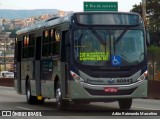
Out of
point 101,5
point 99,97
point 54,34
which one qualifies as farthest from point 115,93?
point 101,5

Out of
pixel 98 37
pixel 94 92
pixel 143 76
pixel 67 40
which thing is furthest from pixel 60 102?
pixel 143 76

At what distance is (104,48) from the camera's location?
57.5 ft

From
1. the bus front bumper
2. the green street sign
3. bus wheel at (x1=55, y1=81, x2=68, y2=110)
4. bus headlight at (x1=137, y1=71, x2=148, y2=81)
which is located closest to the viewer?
the bus front bumper

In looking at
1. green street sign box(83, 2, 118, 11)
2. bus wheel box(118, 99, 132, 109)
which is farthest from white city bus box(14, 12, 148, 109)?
green street sign box(83, 2, 118, 11)

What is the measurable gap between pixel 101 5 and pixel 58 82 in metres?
17.4

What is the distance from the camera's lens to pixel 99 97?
17266 millimetres

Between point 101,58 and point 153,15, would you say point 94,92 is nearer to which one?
point 101,58

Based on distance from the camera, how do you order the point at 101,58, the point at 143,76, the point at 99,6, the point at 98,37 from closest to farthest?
the point at 101,58 < the point at 98,37 < the point at 143,76 < the point at 99,6

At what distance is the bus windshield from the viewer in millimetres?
17438

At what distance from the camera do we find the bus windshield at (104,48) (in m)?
17.4

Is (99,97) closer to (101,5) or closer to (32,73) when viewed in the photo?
(32,73)

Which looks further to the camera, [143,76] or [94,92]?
[143,76]

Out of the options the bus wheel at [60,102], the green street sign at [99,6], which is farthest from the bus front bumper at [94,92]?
the green street sign at [99,6]

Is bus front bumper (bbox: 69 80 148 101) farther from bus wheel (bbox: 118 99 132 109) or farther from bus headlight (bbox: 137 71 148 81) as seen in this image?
bus wheel (bbox: 118 99 132 109)
